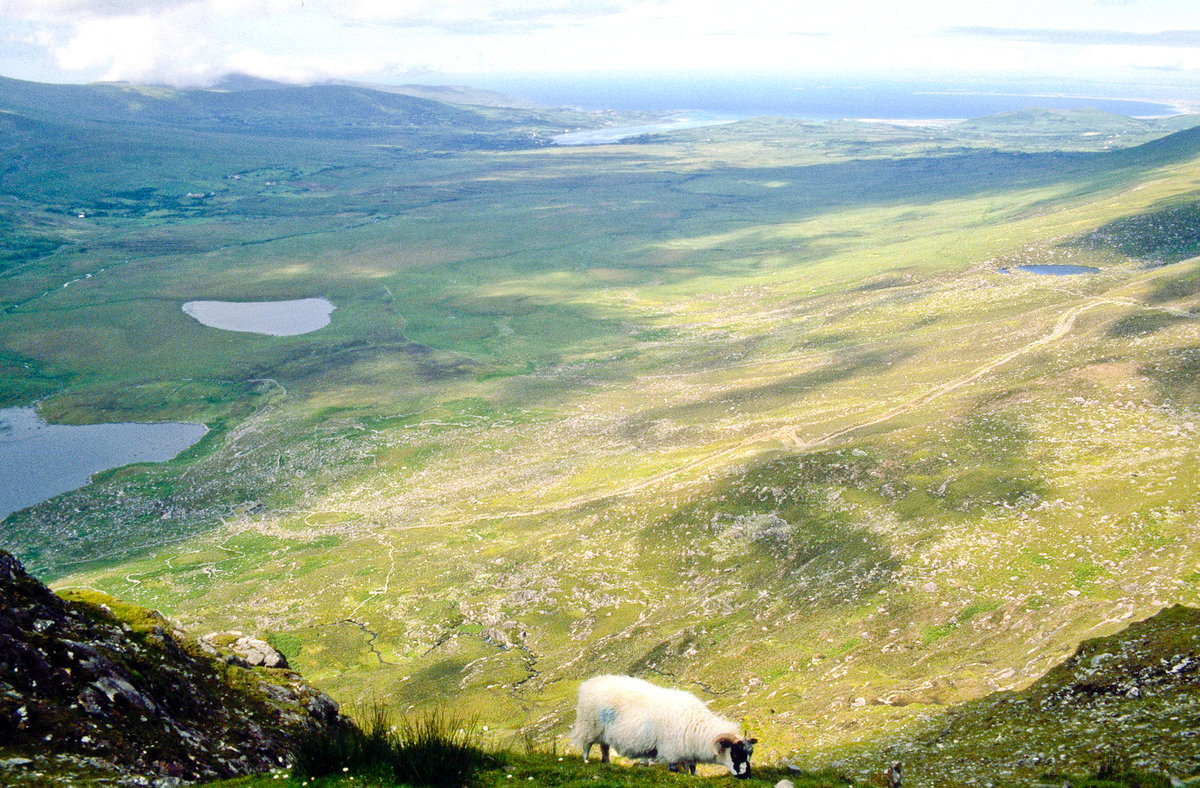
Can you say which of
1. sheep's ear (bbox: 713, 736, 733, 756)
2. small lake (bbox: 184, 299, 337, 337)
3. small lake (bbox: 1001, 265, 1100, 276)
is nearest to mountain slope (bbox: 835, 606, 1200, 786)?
sheep's ear (bbox: 713, 736, 733, 756)

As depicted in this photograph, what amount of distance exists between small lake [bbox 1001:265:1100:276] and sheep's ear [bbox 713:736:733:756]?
391ft

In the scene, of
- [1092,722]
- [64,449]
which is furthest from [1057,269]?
[64,449]

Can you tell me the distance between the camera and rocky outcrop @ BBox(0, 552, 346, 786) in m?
14.0

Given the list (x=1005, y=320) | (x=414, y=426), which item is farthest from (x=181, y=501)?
(x=1005, y=320)

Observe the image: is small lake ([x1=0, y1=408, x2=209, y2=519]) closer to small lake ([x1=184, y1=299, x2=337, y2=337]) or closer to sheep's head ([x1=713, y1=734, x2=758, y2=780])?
small lake ([x1=184, y1=299, x2=337, y2=337])

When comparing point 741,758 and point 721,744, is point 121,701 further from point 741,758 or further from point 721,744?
point 741,758

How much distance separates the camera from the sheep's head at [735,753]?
19.5m

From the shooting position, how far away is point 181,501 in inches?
3290

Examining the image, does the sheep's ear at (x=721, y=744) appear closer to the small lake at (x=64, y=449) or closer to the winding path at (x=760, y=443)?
the winding path at (x=760, y=443)

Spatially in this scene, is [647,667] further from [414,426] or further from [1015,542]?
[414,426]

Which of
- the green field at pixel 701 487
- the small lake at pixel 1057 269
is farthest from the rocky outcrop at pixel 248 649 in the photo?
the small lake at pixel 1057 269

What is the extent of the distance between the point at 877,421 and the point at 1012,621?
32798mm

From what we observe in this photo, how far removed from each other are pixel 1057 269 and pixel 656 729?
412 feet

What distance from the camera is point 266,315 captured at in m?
164
